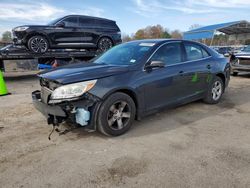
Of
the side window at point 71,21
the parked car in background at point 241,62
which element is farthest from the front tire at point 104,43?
the parked car in background at point 241,62

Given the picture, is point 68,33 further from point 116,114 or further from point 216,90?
point 116,114

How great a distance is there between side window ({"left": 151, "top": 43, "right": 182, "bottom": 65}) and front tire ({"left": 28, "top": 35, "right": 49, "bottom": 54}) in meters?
6.45

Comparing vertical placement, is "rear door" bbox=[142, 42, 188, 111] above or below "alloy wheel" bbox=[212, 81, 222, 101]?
above

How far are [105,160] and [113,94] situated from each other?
1.04 meters

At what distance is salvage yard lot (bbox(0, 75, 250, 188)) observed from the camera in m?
2.75

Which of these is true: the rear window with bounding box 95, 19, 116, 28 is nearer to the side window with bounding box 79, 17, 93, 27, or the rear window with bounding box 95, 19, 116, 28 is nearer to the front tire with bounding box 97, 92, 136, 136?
the side window with bounding box 79, 17, 93, 27

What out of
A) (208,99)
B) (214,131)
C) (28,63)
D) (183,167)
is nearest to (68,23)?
(28,63)

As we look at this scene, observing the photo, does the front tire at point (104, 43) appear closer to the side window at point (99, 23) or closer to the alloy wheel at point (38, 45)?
the side window at point (99, 23)

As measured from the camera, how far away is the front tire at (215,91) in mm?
5645

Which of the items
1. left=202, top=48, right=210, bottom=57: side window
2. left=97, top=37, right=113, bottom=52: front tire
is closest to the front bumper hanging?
left=202, top=48, right=210, bottom=57: side window

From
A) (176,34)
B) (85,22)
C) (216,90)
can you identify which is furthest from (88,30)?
(176,34)

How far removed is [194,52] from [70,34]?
642 cm

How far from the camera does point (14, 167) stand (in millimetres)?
3029

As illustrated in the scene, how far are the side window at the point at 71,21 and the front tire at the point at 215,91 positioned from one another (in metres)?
6.78
